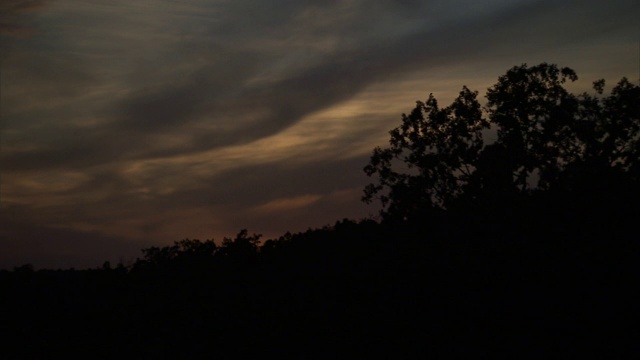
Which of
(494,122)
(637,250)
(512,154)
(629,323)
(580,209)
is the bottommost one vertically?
(629,323)

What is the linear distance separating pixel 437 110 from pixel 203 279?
3503 centimetres

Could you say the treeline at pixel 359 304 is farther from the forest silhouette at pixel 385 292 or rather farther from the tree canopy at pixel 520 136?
the tree canopy at pixel 520 136

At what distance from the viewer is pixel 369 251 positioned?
23781mm

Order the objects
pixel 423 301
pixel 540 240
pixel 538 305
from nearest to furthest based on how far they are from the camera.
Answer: pixel 538 305 < pixel 423 301 < pixel 540 240

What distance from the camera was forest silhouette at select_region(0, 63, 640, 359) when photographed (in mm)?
18031

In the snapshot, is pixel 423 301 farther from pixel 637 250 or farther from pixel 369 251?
pixel 637 250

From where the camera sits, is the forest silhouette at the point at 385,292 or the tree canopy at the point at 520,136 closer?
the forest silhouette at the point at 385,292

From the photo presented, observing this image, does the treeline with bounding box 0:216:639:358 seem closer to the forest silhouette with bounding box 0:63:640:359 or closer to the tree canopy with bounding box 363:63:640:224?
the forest silhouette with bounding box 0:63:640:359

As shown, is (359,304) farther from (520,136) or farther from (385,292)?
(520,136)

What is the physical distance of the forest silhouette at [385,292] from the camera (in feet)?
59.2

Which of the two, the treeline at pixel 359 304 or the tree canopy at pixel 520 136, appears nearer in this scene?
the treeline at pixel 359 304

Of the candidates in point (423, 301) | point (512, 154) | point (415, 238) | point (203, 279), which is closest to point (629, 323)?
point (423, 301)

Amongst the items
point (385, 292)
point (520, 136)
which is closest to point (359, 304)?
point (385, 292)

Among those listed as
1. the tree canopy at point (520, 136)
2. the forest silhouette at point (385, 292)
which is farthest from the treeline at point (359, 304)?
the tree canopy at point (520, 136)
